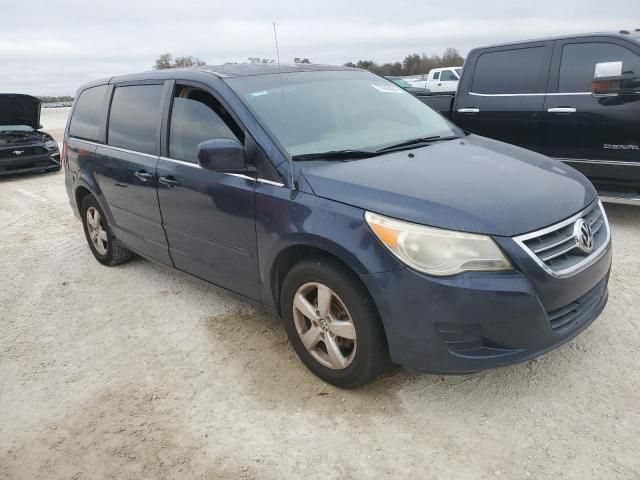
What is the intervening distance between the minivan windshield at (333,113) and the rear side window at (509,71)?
2489 millimetres

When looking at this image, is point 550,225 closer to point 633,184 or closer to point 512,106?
point 633,184

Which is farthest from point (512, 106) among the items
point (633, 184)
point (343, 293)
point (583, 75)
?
point (343, 293)

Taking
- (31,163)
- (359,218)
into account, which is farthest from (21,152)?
(359,218)

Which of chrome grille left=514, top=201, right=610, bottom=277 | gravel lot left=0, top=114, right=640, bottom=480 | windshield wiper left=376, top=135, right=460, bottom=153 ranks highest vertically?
windshield wiper left=376, top=135, right=460, bottom=153

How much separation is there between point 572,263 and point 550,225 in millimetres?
224

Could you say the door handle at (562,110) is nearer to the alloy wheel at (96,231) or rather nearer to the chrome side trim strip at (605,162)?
the chrome side trim strip at (605,162)

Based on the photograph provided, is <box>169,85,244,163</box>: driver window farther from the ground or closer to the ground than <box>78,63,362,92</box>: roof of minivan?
closer to the ground

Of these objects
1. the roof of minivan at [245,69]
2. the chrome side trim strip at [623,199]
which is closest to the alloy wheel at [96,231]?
the roof of minivan at [245,69]

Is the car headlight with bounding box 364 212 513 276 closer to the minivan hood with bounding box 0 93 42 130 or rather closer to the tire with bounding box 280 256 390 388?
the tire with bounding box 280 256 390 388

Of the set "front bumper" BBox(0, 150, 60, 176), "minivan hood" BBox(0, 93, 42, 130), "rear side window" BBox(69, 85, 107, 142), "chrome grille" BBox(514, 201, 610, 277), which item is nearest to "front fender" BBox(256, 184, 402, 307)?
"chrome grille" BBox(514, 201, 610, 277)

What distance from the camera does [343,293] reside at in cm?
267

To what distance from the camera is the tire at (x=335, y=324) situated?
264cm

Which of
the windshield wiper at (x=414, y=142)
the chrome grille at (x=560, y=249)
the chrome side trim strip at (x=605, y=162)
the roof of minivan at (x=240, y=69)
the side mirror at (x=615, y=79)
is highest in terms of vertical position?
the roof of minivan at (x=240, y=69)

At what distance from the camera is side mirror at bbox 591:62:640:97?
4965 millimetres
